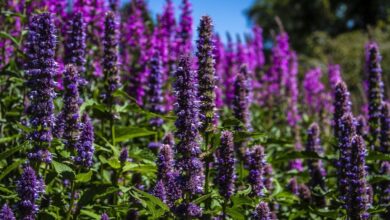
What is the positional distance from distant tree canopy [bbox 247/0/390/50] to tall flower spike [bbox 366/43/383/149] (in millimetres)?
60757

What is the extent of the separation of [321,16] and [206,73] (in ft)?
214

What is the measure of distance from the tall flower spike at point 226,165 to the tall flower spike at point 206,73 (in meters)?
0.24

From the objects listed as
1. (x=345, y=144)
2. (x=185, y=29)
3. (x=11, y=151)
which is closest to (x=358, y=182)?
(x=345, y=144)

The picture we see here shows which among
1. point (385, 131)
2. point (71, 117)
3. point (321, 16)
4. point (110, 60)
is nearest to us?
point (71, 117)

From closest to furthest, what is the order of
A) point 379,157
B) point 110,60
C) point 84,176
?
point 84,176
point 379,157
point 110,60

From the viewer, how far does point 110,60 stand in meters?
6.14

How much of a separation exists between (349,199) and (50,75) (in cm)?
267

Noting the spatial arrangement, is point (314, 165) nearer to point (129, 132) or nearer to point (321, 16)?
point (129, 132)

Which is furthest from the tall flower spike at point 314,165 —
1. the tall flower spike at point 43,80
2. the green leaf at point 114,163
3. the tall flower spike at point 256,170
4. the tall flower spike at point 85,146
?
the tall flower spike at point 43,80

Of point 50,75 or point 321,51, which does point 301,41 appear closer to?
point 321,51

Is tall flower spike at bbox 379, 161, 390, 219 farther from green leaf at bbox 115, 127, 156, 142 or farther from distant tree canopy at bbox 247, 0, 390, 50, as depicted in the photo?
distant tree canopy at bbox 247, 0, 390, 50

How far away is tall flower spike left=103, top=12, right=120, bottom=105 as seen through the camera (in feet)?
20.0

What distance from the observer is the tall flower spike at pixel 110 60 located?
6099 millimetres

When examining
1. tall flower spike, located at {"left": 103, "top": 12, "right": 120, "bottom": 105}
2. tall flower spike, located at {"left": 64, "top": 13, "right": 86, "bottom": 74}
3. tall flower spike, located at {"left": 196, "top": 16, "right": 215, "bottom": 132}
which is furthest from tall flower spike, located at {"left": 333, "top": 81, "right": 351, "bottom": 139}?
tall flower spike, located at {"left": 64, "top": 13, "right": 86, "bottom": 74}
